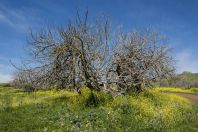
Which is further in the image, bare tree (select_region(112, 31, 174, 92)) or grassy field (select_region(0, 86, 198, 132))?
bare tree (select_region(112, 31, 174, 92))

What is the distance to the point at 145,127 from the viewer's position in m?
14.4

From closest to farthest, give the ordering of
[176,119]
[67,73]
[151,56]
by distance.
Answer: [176,119] < [67,73] < [151,56]

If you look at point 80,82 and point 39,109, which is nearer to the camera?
point 39,109

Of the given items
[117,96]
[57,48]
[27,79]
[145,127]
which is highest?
[57,48]

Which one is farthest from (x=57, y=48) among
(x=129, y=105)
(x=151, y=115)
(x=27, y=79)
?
(x=151, y=115)

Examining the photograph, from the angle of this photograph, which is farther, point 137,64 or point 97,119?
point 137,64

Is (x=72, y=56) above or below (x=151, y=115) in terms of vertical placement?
above

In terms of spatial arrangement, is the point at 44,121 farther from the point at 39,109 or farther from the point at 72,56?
the point at 72,56

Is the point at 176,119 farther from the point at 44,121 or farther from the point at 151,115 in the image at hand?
the point at 44,121

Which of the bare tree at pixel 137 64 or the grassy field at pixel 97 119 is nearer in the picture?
the grassy field at pixel 97 119

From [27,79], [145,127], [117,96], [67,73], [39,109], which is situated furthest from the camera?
[27,79]

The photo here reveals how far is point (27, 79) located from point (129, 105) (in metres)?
9.94

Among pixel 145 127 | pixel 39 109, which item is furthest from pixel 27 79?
pixel 145 127

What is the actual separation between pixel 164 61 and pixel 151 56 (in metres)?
1.86
